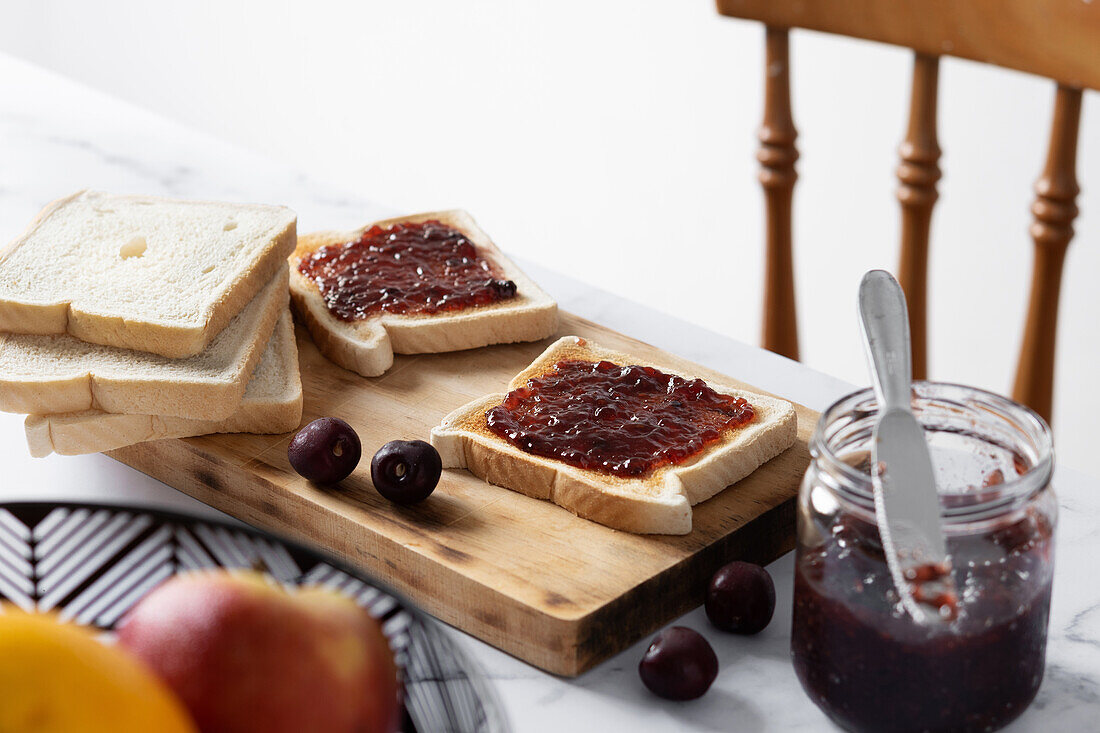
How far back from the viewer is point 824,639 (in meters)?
1.40

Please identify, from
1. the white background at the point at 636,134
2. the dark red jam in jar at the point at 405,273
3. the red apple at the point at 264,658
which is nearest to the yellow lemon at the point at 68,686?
the red apple at the point at 264,658

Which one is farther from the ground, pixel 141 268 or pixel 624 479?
pixel 141 268

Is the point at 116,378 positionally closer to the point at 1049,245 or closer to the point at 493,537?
the point at 493,537

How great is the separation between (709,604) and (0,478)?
118cm

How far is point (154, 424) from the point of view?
6.79 ft

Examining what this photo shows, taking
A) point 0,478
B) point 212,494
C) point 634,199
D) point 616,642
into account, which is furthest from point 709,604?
point 634,199

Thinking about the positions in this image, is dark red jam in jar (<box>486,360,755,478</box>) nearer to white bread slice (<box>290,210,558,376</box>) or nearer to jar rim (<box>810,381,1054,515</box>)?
white bread slice (<box>290,210,558,376</box>)

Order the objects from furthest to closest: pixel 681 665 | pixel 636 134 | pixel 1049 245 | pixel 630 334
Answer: pixel 636 134, pixel 1049 245, pixel 630 334, pixel 681 665

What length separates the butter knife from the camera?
1.30 meters

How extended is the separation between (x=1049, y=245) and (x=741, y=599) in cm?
171

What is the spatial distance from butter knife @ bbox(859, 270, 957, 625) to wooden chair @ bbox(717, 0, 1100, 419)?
1573 mm

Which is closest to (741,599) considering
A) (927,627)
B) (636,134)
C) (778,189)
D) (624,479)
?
(624,479)

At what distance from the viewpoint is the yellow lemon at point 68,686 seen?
93 centimetres

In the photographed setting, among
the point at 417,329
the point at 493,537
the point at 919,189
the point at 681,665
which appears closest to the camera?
the point at 681,665
